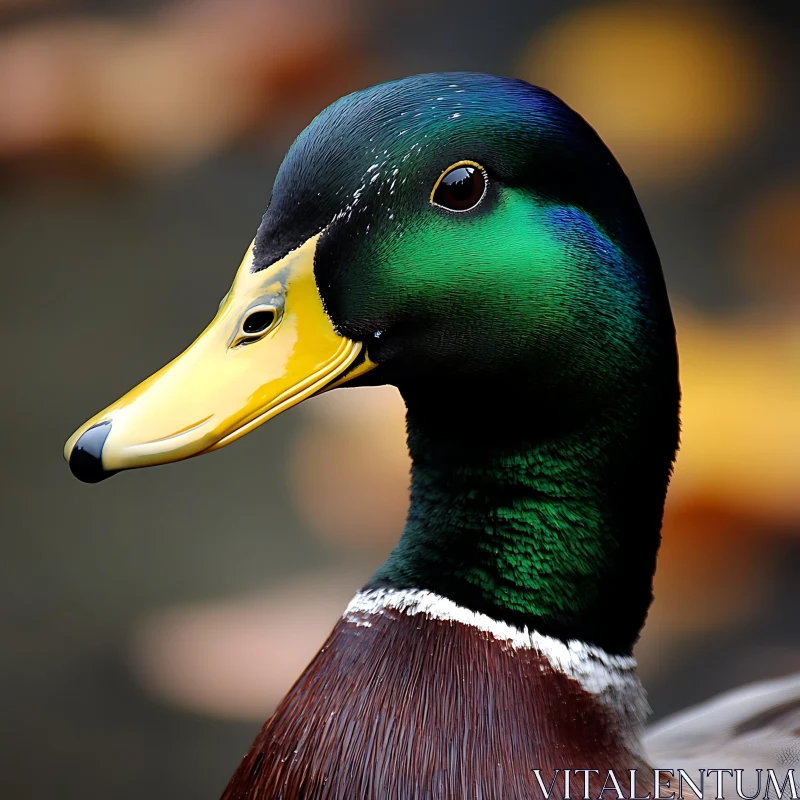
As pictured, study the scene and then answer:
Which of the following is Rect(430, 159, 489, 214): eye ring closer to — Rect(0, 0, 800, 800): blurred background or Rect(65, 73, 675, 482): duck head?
Rect(65, 73, 675, 482): duck head

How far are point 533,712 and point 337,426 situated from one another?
1687mm

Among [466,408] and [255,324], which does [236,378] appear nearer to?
[255,324]

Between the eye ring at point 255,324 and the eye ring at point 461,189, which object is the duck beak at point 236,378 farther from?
the eye ring at point 461,189

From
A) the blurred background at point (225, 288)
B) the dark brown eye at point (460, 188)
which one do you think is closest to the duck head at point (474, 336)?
the dark brown eye at point (460, 188)

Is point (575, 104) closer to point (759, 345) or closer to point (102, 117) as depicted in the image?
point (759, 345)

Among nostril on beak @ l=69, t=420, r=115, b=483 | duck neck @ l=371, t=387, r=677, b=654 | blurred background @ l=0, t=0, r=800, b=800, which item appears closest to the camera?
nostril on beak @ l=69, t=420, r=115, b=483

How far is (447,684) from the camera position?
0.92 metres

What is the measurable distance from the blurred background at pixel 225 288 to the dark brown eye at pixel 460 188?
1643mm

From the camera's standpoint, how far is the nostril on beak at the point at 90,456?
804 mm

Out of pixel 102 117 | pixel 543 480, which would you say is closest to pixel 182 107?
pixel 102 117

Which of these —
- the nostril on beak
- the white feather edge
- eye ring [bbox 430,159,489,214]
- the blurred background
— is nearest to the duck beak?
the nostril on beak

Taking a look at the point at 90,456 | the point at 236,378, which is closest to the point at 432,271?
the point at 236,378

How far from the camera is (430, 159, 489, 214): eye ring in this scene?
0.87 metres

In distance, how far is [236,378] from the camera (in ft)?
2.77
